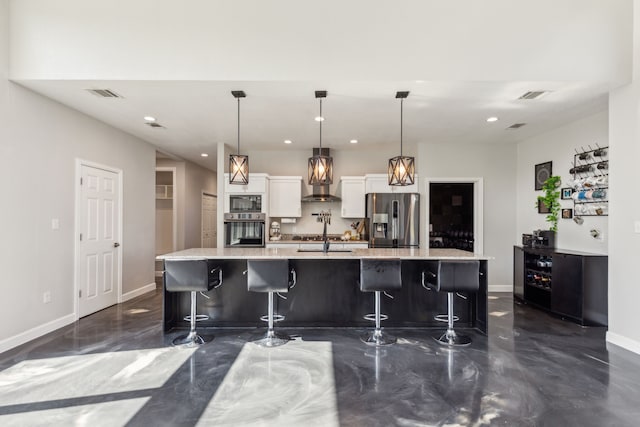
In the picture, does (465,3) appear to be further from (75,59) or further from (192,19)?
(75,59)

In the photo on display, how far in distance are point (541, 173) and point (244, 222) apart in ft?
15.9

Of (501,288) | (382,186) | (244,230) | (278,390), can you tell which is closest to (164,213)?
(244,230)

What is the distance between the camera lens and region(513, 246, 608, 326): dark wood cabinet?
3.97 meters

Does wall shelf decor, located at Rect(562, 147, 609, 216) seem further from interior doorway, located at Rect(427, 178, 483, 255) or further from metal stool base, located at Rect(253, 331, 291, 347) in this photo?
metal stool base, located at Rect(253, 331, 291, 347)

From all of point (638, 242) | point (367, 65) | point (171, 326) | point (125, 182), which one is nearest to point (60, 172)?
point (125, 182)

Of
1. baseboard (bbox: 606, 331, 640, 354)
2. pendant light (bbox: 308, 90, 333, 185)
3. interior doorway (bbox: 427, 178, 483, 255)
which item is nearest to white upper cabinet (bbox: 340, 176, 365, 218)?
interior doorway (bbox: 427, 178, 483, 255)

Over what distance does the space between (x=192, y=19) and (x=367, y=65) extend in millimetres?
1739

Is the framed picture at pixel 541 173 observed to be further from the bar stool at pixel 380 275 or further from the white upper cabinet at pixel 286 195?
the white upper cabinet at pixel 286 195

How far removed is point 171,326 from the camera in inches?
149

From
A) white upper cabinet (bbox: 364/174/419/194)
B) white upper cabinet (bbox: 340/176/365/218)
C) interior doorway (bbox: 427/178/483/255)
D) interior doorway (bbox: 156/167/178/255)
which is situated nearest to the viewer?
white upper cabinet (bbox: 364/174/419/194)

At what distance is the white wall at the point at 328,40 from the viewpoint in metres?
3.20

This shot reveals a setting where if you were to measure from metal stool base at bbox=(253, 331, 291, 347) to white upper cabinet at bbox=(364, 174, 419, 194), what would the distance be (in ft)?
10.3

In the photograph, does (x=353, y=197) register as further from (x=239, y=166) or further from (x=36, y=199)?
(x=36, y=199)

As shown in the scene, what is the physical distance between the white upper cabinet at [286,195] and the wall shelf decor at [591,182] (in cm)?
410
